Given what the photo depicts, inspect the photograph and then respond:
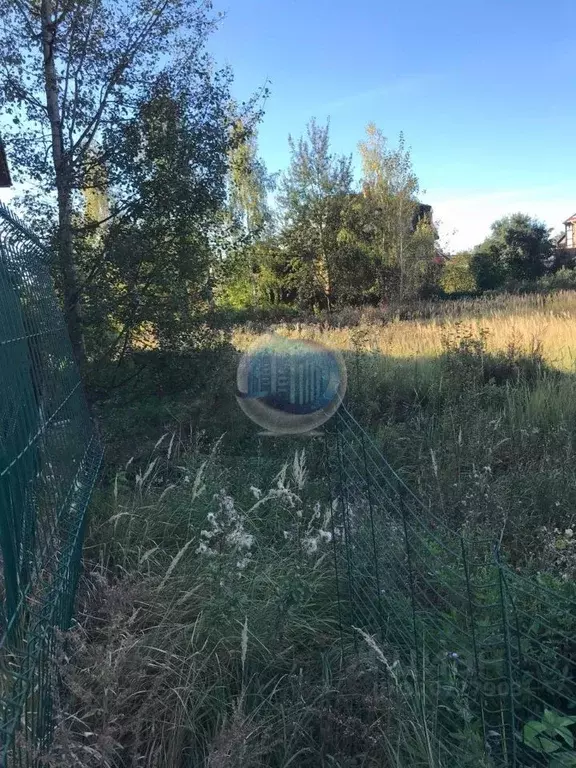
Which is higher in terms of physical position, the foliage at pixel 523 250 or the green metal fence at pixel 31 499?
the foliage at pixel 523 250

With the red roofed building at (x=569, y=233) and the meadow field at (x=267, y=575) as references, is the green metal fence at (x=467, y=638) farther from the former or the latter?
the red roofed building at (x=569, y=233)

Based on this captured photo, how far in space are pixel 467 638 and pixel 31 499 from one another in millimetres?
1631

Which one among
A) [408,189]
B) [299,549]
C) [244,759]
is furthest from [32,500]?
[408,189]

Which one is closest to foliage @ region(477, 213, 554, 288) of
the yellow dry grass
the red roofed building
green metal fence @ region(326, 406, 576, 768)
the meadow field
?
the red roofed building

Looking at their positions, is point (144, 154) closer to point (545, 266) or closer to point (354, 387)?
point (354, 387)

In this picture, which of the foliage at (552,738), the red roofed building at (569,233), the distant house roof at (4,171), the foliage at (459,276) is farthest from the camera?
the red roofed building at (569,233)

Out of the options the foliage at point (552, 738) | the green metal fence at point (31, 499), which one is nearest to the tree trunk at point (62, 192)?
the green metal fence at point (31, 499)

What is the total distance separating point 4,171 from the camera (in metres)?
6.03

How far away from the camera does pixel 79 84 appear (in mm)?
5934

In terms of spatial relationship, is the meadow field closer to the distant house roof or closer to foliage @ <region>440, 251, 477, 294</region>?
the distant house roof

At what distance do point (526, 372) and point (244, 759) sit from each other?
19.2ft

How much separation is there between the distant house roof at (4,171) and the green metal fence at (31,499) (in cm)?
311

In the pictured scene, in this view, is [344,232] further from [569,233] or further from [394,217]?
[569,233]

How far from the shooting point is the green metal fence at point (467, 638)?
1.86 metres
